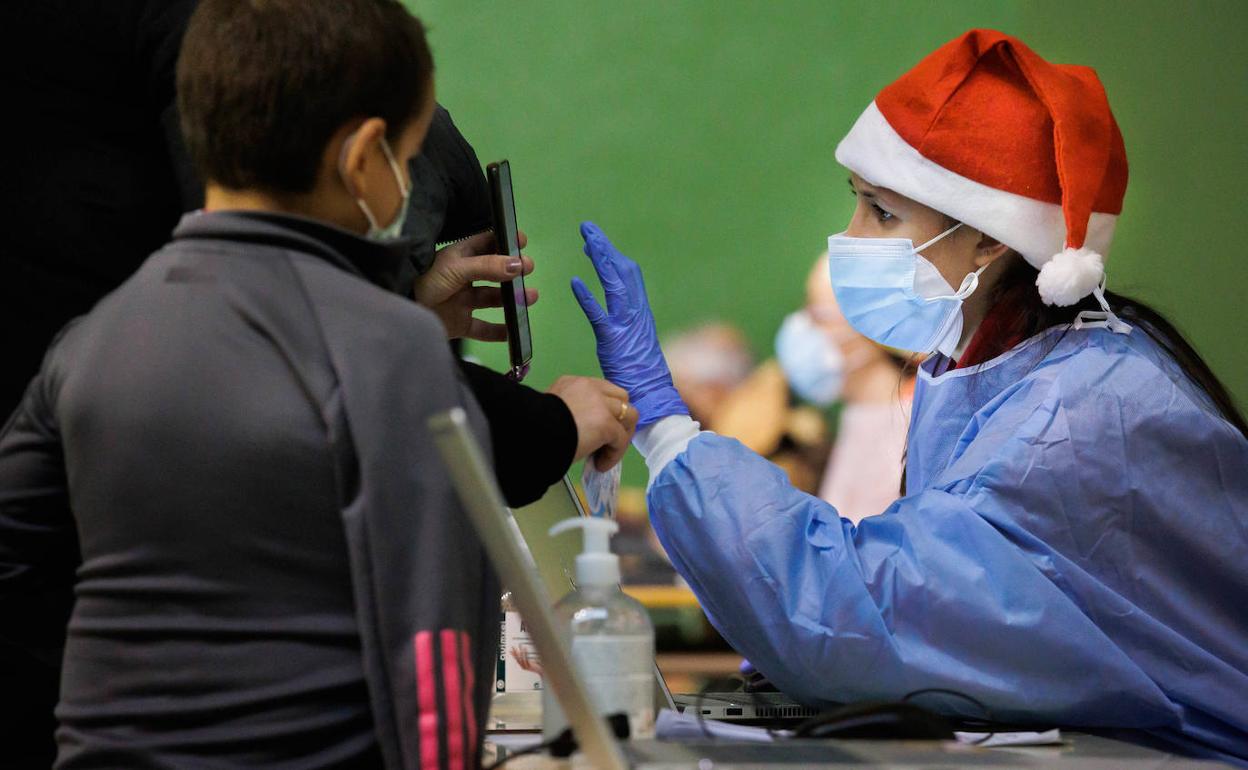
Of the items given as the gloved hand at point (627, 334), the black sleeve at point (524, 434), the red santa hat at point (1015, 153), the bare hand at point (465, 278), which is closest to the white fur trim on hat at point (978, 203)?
the red santa hat at point (1015, 153)

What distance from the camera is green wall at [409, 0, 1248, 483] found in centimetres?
259

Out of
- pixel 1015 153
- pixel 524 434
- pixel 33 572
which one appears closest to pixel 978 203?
pixel 1015 153

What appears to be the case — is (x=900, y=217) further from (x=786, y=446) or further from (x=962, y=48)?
(x=786, y=446)

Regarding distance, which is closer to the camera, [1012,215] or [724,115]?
[1012,215]

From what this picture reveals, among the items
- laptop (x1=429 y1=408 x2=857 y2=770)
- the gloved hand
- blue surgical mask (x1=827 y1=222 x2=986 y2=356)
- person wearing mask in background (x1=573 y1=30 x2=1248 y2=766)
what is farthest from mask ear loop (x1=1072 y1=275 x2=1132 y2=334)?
laptop (x1=429 y1=408 x2=857 y2=770)

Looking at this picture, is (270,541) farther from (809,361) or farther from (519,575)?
(809,361)

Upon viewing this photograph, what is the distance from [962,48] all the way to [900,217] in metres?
0.24

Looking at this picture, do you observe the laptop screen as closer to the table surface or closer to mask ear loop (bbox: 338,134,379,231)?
the table surface

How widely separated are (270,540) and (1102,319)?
118 centimetres

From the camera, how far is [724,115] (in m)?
2.62

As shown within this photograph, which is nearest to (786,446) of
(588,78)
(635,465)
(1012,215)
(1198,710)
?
(635,465)

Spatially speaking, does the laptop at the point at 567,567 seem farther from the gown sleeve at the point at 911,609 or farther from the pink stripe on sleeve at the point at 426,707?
the pink stripe on sleeve at the point at 426,707

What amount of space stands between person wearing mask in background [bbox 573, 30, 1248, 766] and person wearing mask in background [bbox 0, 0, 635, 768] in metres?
0.67

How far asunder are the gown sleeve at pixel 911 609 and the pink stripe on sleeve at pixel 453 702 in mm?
692
